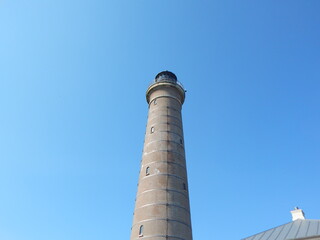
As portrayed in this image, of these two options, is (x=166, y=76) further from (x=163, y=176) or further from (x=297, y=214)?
(x=297, y=214)

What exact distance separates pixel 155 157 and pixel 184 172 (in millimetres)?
3011

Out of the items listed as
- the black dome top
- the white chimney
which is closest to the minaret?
the black dome top

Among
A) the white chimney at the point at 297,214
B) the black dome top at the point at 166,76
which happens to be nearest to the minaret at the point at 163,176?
the black dome top at the point at 166,76

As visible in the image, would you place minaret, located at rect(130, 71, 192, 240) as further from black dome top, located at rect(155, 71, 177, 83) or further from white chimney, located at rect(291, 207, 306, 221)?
white chimney, located at rect(291, 207, 306, 221)

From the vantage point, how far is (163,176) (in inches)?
888

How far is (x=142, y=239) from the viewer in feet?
64.8

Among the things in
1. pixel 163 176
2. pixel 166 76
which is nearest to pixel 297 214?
pixel 163 176

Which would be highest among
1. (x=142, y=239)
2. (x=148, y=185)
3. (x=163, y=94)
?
(x=163, y=94)

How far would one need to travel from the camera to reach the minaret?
2022 cm

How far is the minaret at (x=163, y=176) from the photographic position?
2022cm

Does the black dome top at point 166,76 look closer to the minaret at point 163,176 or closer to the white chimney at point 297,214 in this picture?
the minaret at point 163,176

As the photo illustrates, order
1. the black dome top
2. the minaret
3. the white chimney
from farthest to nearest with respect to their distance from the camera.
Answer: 1. the black dome top
2. the white chimney
3. the minaret

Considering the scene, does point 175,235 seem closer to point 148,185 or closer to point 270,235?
point 148,185

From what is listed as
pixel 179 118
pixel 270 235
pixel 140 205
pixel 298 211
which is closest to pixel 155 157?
pixel 140 205
